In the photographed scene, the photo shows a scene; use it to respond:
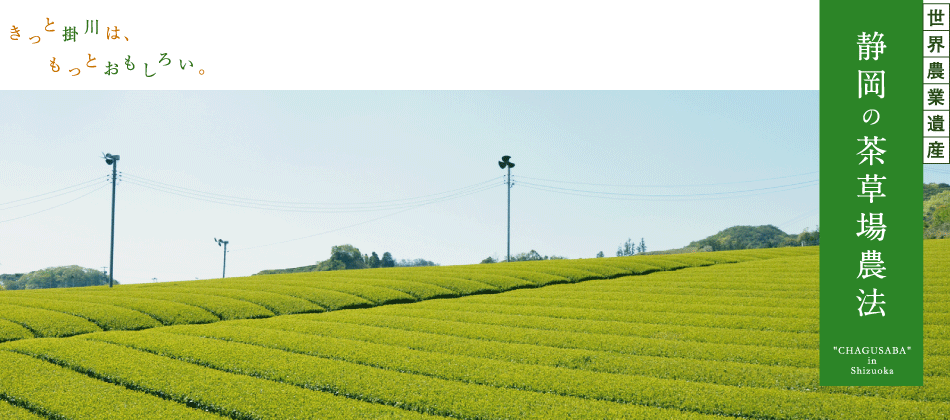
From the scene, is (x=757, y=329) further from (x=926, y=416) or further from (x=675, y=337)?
(x=926, y=416)

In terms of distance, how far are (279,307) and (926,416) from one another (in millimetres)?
12329

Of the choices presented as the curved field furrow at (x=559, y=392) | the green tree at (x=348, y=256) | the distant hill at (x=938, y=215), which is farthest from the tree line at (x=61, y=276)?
the distant hill at (x=938, y=215)

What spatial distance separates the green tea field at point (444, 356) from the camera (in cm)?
639

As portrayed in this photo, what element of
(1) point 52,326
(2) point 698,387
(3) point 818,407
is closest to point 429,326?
(2) point 698,387

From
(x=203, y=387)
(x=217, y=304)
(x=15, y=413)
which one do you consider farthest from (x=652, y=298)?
(x=15, y=413)

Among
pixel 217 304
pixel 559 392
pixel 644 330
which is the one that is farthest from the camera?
pixel 217 304

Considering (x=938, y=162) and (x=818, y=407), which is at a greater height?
(x=938, y=162)

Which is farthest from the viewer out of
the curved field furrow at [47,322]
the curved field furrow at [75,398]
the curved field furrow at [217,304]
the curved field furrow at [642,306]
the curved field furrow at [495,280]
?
the curved field furrow at [495,280]

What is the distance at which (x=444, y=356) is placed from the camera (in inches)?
328

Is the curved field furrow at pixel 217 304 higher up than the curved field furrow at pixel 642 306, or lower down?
lower down

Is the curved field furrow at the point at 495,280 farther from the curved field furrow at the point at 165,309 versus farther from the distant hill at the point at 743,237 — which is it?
the distant hill at the point at 743,237

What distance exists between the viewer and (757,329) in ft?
32.7

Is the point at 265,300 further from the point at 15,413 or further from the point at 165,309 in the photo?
the point at 15,413

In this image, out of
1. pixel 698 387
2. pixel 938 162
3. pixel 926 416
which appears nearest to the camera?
pixel 926 416
